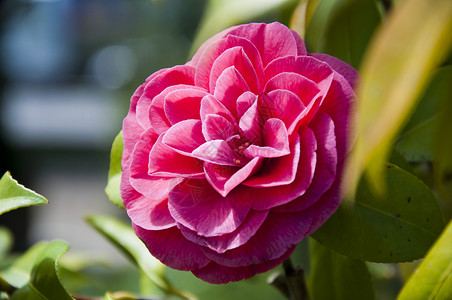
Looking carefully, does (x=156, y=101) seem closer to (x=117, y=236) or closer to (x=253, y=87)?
(x=253, y=87)

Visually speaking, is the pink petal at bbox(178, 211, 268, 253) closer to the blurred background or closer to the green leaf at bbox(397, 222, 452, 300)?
the green leaf at bbox(397, 222, 452, 300)

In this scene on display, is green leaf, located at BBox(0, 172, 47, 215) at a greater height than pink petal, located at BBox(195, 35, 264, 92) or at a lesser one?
lesser

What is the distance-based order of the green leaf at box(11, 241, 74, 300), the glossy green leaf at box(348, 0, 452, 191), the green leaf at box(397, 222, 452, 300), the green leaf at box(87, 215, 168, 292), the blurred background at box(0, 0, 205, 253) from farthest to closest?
the blurred background at box(0, 0, 205, 253), the green leaf at box(87, 215, 168, 292), the green leaf at box(11, 241, 74, 300), the green leaf at box(397, 222, 452, 300), the glossy green leaf at box(348, 0, 452, 191)

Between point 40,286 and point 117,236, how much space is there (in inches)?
9.0

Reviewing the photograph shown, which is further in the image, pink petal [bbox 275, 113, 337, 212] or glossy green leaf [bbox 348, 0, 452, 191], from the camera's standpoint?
pink petal [bbox 275, 113, 337, 212]

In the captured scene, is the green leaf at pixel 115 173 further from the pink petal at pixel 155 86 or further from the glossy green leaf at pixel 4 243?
the glossy green leaf at pixel 4 243

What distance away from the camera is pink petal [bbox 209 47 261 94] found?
0.37 metres

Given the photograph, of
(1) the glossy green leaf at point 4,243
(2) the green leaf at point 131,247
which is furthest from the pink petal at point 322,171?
(1) the glossy green leaf at point 4,243

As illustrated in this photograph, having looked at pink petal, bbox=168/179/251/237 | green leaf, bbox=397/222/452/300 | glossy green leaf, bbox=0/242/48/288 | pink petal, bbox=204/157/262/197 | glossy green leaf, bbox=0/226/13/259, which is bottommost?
glossy green leaf, bbox=0/226/13/259

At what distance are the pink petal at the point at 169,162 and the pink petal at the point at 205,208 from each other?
1 cm

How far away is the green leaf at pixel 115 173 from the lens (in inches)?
18.5

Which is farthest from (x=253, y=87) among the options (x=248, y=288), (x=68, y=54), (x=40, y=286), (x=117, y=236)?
(x=68, y=54)

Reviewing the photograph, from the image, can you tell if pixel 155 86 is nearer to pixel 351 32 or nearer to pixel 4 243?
pixel 351 32

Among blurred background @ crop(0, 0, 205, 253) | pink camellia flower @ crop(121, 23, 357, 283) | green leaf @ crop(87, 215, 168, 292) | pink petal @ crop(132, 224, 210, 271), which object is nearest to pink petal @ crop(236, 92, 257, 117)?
pink camellia flower @ crop(121, 23, 357, 283)
